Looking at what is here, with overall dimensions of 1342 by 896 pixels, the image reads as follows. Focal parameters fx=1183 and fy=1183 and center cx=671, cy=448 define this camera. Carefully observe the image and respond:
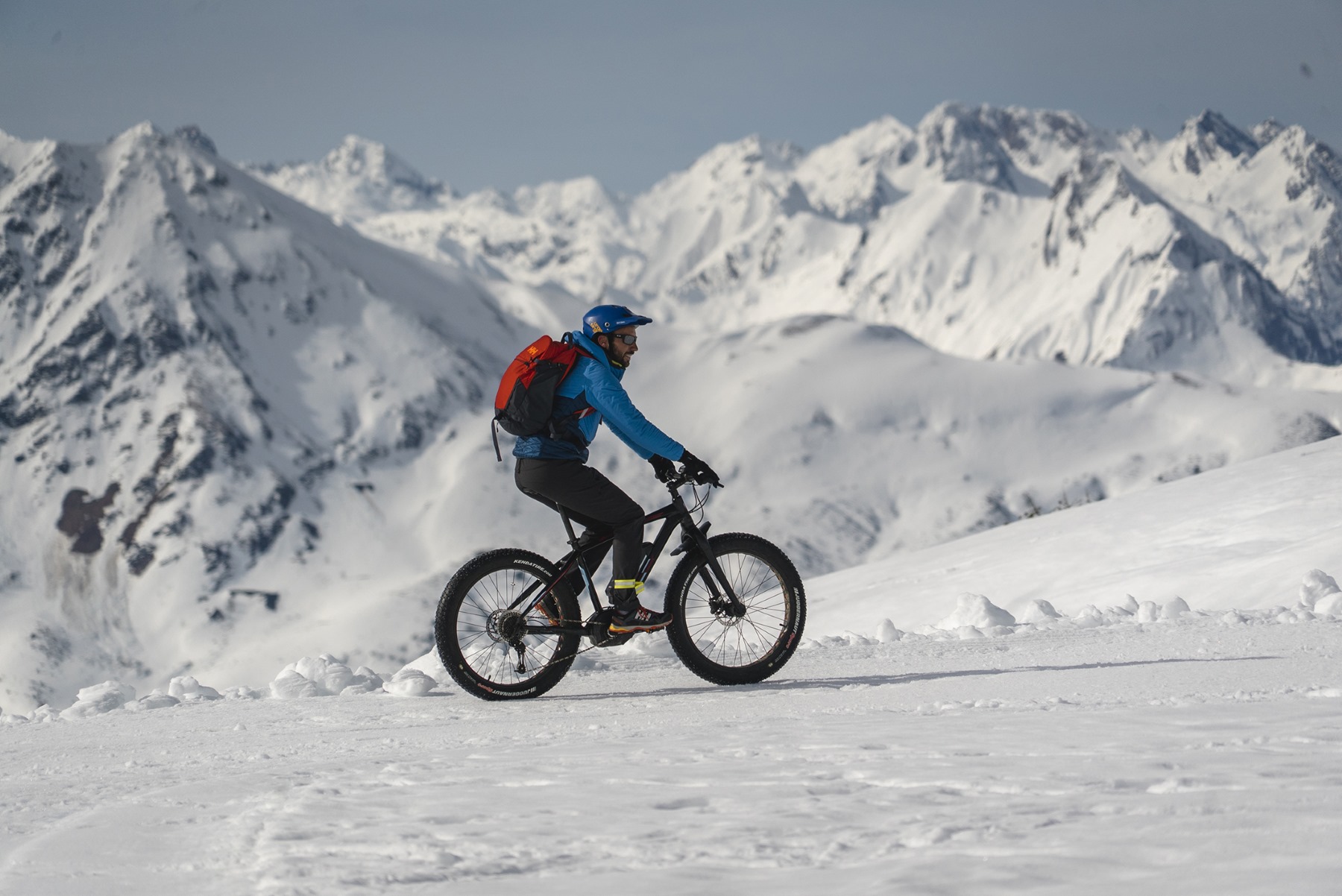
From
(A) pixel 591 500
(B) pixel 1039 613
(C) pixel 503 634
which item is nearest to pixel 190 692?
(C) pixel 503 634

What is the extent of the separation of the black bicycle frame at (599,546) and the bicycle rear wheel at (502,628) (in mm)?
30

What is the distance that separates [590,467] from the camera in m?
8.23

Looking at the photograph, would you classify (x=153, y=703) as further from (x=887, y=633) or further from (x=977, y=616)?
(x=977, y=616)

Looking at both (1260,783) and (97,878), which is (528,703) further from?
(1260,783)

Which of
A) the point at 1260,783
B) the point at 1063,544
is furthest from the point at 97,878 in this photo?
the point at 1063,544

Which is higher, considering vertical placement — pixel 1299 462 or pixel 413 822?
pixel 1299 462

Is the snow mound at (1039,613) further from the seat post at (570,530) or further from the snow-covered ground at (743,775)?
the seat post at (570,530)

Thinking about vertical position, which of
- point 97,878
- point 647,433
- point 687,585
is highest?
point 647,433

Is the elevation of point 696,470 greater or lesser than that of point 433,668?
greater

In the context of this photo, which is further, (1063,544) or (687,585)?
(1063,544)

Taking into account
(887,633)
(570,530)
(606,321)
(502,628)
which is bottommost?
(887,633)

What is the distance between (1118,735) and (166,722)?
6.32m

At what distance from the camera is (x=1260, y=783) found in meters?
4.81

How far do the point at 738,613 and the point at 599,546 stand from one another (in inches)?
47.1
